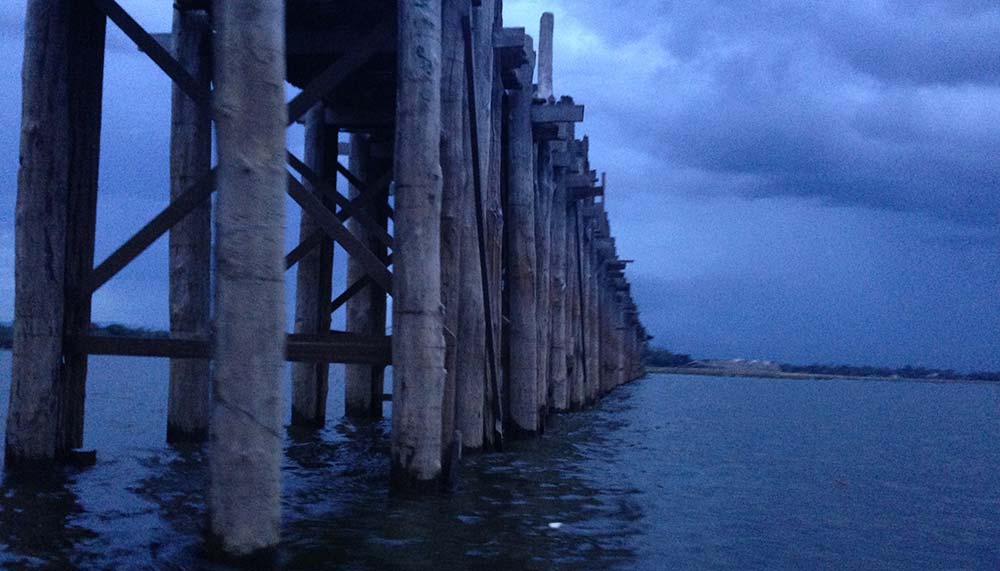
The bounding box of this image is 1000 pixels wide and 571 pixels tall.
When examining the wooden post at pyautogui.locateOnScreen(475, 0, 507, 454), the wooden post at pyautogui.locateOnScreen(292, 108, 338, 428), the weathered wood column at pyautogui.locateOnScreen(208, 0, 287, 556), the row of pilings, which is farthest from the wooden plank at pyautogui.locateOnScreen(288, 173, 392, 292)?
the wooden post at pyautogui.locateOnScreen(292, 108, 338, 428)

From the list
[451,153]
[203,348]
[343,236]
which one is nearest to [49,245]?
[203,348]

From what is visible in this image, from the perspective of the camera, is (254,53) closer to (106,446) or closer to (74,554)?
(74,554)

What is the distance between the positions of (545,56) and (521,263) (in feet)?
18.3

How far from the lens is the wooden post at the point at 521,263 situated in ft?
40.4

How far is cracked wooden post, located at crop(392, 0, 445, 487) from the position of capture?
22.9 ft

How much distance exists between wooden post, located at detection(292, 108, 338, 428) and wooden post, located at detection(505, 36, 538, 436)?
7.18ft

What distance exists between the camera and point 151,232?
7559mm

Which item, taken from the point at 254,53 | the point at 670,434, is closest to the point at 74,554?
the point at 254,53

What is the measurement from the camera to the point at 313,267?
11609 mm

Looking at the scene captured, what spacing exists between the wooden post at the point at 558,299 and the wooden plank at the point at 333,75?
822cm

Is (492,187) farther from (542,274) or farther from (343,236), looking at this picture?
(542,274)

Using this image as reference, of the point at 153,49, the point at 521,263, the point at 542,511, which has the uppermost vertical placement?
the point at 153,49

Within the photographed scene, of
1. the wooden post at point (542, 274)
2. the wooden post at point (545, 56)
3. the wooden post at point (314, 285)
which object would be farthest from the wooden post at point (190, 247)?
the wooden post at point (545, 56)

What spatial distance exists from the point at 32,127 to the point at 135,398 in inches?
702
